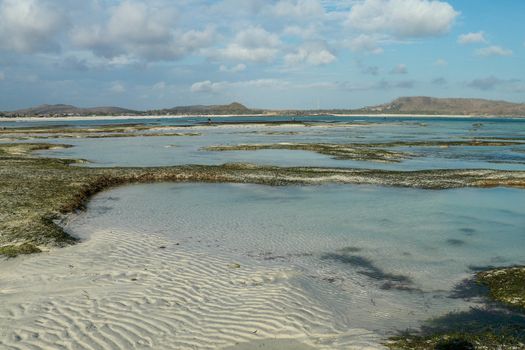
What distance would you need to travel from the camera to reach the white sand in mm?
9078

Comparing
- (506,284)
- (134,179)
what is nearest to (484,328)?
(506,284)

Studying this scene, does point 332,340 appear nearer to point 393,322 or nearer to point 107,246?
point 393,322

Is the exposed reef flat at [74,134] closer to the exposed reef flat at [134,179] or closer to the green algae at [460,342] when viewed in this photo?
the exposed reef flat at [134,179]

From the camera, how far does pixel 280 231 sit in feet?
61.2

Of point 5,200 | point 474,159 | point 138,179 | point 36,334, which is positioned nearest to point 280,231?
point 36,334

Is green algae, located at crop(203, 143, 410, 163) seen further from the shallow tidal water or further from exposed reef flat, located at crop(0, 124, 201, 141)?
exposed reef flat, located at crop(0, 124, 201, 141)

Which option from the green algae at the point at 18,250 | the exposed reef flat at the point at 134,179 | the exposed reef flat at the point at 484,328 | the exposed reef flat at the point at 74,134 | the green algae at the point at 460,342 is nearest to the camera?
the green algae at the point at 460,342

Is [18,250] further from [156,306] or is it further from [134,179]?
[134,179]

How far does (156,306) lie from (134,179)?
22179 millimetres

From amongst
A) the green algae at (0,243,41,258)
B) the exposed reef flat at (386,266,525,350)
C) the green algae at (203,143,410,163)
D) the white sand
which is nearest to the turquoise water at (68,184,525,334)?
the exposed reef flat at (386,266,525,350)

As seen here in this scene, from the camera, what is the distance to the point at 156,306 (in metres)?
10.6

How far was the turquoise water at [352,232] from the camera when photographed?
12.1m

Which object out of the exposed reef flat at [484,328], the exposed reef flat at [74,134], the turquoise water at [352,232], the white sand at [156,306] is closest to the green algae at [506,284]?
the exposed reef flat at [484,328]

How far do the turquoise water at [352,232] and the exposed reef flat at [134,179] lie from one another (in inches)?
63.2
